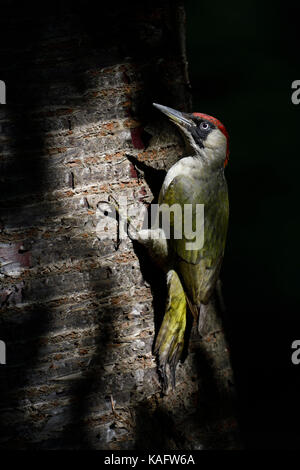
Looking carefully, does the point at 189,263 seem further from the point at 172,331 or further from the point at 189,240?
the point at 172,331

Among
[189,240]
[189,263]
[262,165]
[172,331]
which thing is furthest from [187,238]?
[262,165]

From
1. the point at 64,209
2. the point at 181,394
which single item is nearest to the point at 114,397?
the point at 181,394

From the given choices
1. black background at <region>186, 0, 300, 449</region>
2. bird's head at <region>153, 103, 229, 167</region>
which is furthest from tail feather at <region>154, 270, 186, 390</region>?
black background at <region>186, 0, 300, 449</region>

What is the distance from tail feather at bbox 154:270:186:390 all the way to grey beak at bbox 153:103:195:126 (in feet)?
2.51

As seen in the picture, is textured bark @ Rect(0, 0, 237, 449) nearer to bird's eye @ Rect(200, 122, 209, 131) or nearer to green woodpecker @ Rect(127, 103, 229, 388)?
green woodpecker @ Rect(127, 103, 229, 388)

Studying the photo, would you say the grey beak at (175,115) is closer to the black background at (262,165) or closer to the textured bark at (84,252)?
the textured bark at (84,252)

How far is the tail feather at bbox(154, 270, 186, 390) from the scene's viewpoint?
7.73 ft

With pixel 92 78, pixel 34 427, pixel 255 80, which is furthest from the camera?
pixel 255 80

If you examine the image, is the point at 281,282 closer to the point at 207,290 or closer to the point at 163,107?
the point at 207,290

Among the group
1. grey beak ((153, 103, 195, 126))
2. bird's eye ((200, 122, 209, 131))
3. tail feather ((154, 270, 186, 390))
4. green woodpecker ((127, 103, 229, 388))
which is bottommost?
tail feather ((154, 270, 186, 390))

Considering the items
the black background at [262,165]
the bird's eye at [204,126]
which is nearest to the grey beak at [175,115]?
the bird's eye at [204,126]

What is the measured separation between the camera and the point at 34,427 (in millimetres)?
2188

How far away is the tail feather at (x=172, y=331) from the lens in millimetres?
2355

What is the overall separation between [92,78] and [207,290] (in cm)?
114
